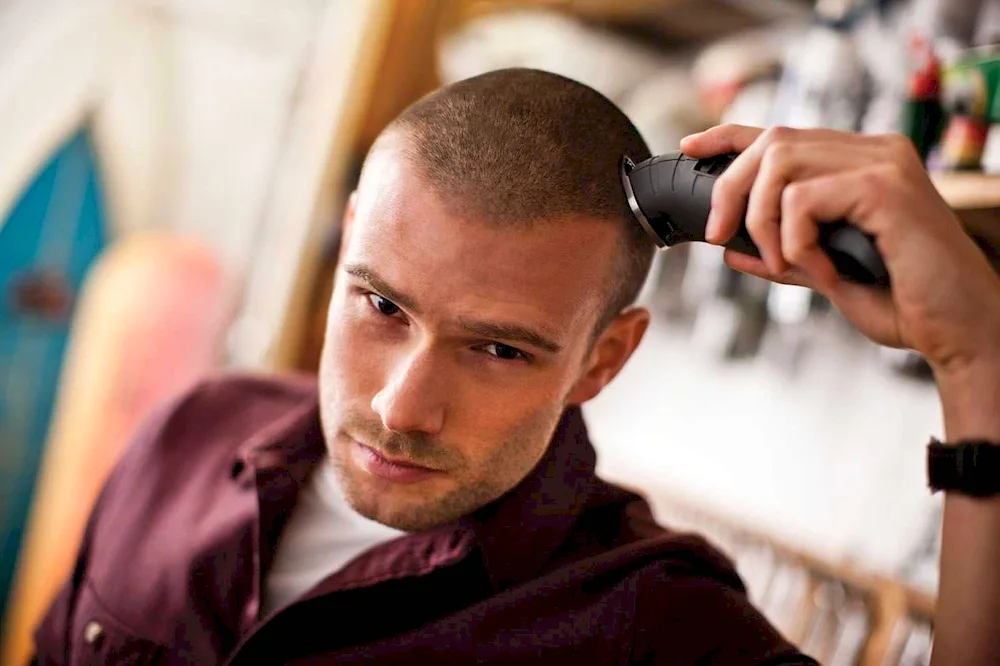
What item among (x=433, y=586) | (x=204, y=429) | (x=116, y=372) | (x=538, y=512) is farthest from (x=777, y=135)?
(x=116, y=372)

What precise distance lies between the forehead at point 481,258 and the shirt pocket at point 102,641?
64cm

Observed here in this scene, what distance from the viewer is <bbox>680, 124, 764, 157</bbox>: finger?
0.75 meters

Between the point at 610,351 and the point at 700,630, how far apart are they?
0.34m

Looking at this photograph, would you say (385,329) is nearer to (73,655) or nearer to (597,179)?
(597,179)

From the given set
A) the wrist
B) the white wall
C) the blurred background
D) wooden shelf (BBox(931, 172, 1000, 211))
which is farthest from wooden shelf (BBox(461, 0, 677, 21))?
the wrist

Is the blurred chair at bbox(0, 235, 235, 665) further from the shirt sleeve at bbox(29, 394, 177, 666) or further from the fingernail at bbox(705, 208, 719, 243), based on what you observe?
the fingernail at bbox(705, 208, 719, 243)

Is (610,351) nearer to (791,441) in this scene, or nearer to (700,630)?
(700,630)

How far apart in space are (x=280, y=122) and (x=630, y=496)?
6.70 feet

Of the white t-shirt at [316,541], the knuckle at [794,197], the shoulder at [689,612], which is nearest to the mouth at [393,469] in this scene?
the white t-shirt at [316,541]

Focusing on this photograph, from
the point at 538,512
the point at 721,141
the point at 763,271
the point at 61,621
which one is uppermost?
the point at 721,141

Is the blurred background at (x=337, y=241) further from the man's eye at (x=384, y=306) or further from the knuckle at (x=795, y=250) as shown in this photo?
the man's eye at (x=384, y=306)

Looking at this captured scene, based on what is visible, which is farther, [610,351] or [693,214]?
[610,351]

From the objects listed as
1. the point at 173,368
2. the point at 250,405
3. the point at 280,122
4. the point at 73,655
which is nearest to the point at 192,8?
the point at 280,122

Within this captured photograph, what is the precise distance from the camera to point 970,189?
3.48 ft
